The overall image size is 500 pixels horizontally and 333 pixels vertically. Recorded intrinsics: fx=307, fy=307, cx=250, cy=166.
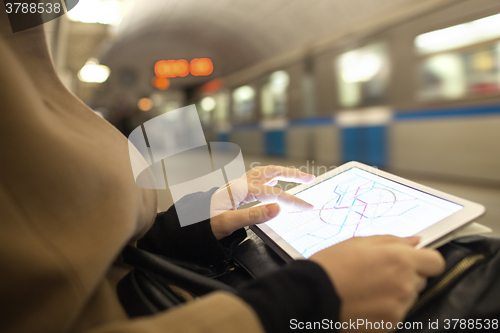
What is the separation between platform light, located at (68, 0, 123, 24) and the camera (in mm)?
4574

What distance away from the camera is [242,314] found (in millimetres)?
400

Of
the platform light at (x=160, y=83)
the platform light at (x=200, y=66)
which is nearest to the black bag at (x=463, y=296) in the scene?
the platform light at (x=200, y=66)

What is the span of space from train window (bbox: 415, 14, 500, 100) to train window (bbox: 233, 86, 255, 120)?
4.12 meters

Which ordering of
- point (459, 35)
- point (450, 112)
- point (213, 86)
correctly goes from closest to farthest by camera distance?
point (459, 35) → point (450, 112) → point (213, 86)

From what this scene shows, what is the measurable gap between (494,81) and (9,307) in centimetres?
393

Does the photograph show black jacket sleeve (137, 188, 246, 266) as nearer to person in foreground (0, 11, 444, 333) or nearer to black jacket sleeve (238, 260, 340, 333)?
person in foreground (0, 11, 444, 333)

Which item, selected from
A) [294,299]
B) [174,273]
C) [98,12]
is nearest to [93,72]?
[98,12]

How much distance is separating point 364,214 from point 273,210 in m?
0.21

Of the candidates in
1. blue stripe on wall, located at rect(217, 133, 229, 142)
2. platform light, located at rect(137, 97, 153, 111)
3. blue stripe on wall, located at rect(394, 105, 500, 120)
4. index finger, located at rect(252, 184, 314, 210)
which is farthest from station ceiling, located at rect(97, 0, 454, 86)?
index finger, located at rect(252, 184, 314, 210)

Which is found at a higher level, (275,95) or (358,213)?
(275,95)

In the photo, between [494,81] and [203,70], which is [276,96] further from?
[203,70]

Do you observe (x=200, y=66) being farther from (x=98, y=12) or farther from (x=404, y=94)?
(x=404, y=94)

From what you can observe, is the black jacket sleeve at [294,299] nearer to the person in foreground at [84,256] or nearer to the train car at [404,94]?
the person in foreground at [84,256]

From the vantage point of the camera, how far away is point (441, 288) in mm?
548
